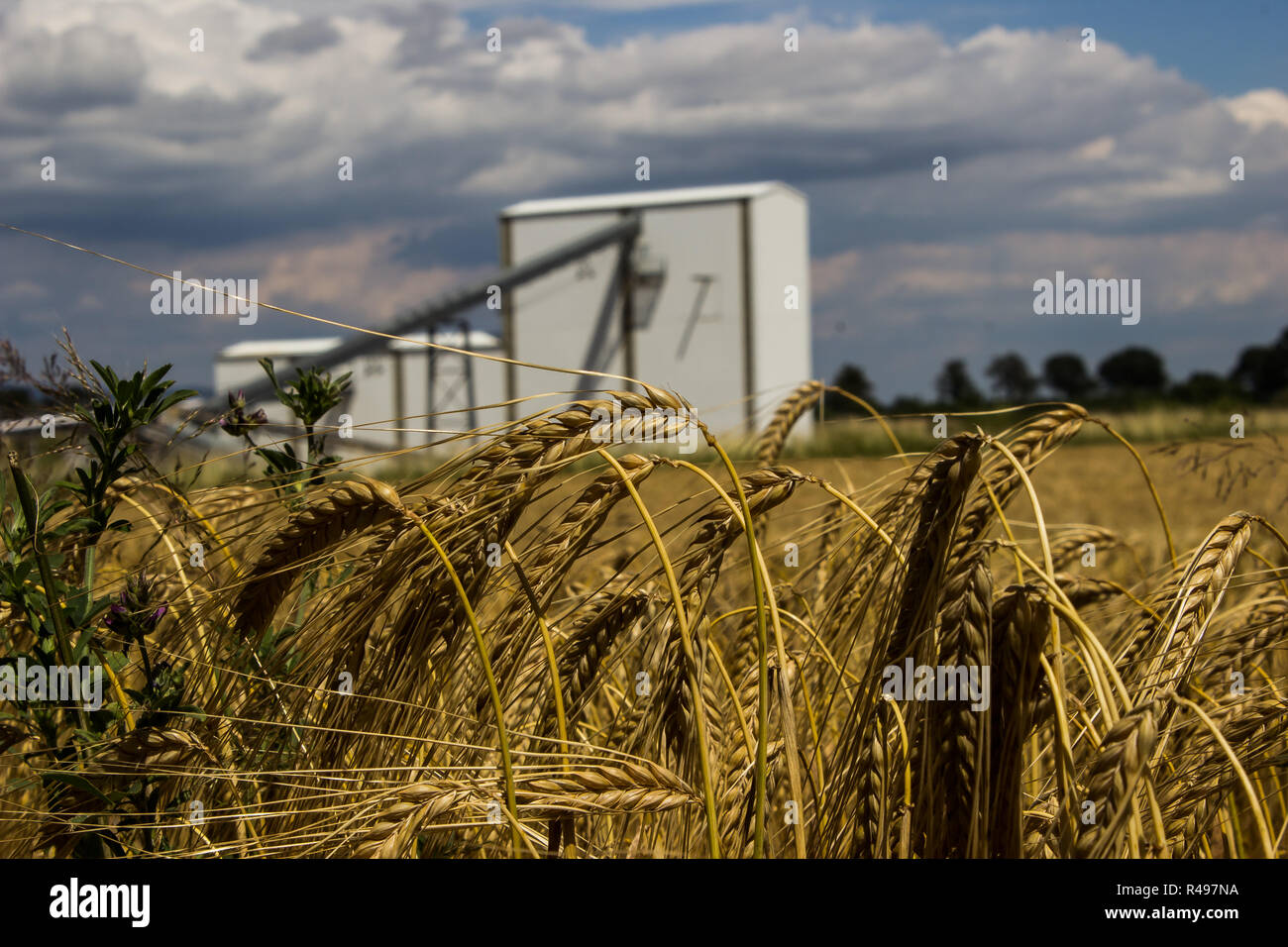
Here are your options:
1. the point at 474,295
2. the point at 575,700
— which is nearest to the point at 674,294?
the point at 474,295

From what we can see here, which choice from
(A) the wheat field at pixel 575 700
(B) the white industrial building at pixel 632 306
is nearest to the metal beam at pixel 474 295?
(B) the white industrial building at pixel 632 306

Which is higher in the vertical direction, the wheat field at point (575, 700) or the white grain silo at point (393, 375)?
the white grain silo at point (393, 375)

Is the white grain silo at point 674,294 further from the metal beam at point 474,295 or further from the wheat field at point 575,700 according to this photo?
the wheat field at point 575,700

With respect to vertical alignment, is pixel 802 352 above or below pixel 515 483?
above

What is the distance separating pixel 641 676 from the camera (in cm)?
174

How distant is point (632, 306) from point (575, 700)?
2911 centimetres

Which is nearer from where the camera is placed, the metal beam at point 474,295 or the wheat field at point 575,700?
the wheat field at point 575,700

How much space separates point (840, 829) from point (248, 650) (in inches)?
39.3

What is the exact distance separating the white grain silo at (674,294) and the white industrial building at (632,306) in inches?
1.6

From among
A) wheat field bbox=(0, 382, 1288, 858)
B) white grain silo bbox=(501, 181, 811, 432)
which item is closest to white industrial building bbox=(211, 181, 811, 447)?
white grain silo bbox=(501, 181, 811, 432)

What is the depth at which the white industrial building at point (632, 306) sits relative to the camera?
1130 inches

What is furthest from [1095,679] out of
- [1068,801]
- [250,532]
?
[250,532]
